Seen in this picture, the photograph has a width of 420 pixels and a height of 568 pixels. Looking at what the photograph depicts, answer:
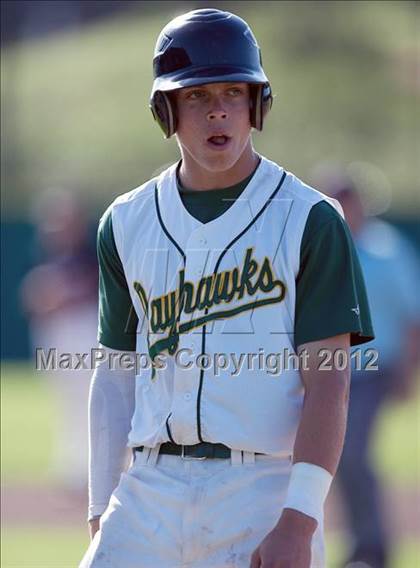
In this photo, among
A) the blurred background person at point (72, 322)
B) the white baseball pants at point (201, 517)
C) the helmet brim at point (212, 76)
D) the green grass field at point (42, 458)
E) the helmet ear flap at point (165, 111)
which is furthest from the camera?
the blurred background person at point (72, 322)

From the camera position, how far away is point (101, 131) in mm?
29219

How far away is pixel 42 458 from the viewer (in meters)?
12.5

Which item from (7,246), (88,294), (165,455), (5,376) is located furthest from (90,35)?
(165,455)

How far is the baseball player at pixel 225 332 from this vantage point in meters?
3.28

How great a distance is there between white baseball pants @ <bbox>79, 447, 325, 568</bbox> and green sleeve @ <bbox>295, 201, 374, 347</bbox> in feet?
1.24

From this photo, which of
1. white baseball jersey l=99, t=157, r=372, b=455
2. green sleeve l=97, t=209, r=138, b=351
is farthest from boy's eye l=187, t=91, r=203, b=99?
green sleeve l=97, t=209, r=138, b=351

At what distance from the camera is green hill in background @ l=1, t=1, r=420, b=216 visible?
26.6m

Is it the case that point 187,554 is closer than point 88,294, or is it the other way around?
point 187,554

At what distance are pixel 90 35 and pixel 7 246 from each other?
13.4 meters

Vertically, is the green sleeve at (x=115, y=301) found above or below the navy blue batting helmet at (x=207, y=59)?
below

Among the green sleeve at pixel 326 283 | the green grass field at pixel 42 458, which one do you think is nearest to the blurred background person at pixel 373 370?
the green grass field at pixel 42 458

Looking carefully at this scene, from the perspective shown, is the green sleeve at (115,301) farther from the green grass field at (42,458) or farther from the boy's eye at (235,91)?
the green grass field at (42,458)

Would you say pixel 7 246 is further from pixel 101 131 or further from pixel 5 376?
pixel 101 131

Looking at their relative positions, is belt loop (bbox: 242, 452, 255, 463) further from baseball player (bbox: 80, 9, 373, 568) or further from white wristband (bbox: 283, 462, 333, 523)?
white wristband (bbox: 283, 462, 333, 523)
